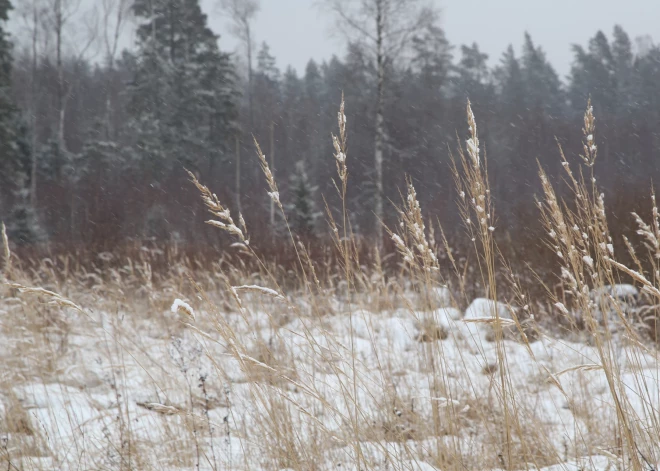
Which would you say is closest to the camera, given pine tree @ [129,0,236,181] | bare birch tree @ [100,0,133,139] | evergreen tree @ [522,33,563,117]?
pine tree @ [129,0,236,181]

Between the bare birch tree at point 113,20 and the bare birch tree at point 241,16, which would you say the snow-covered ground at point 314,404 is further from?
the bare birch tree at point 113,20

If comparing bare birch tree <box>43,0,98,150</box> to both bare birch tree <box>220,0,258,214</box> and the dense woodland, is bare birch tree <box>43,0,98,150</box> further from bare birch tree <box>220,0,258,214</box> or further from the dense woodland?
bare birch tree <box>220,0,258,214</box>

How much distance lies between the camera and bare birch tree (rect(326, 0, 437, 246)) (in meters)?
13.0

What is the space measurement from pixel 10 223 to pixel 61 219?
61.0 inches

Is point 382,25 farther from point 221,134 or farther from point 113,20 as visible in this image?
point 113,20

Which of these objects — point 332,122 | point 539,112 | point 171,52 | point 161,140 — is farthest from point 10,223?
point 539,112

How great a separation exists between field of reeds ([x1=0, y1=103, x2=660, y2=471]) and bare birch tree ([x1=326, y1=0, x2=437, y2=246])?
8.56 m

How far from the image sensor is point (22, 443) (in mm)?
1986

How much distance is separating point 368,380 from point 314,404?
0.74 metres

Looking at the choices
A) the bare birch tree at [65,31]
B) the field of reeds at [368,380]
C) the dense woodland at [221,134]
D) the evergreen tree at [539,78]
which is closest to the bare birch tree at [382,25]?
the dense woodland at [221,134]

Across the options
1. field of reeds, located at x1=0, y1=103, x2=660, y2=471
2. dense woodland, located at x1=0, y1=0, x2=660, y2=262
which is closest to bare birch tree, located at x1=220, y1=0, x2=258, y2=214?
dense woodland, located at x1=0, y1=0, x2=660, y2=262

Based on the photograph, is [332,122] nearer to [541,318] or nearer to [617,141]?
[617,141]

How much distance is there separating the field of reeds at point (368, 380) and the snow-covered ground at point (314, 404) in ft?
0.06

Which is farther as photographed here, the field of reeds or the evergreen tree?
the evergreen tree
